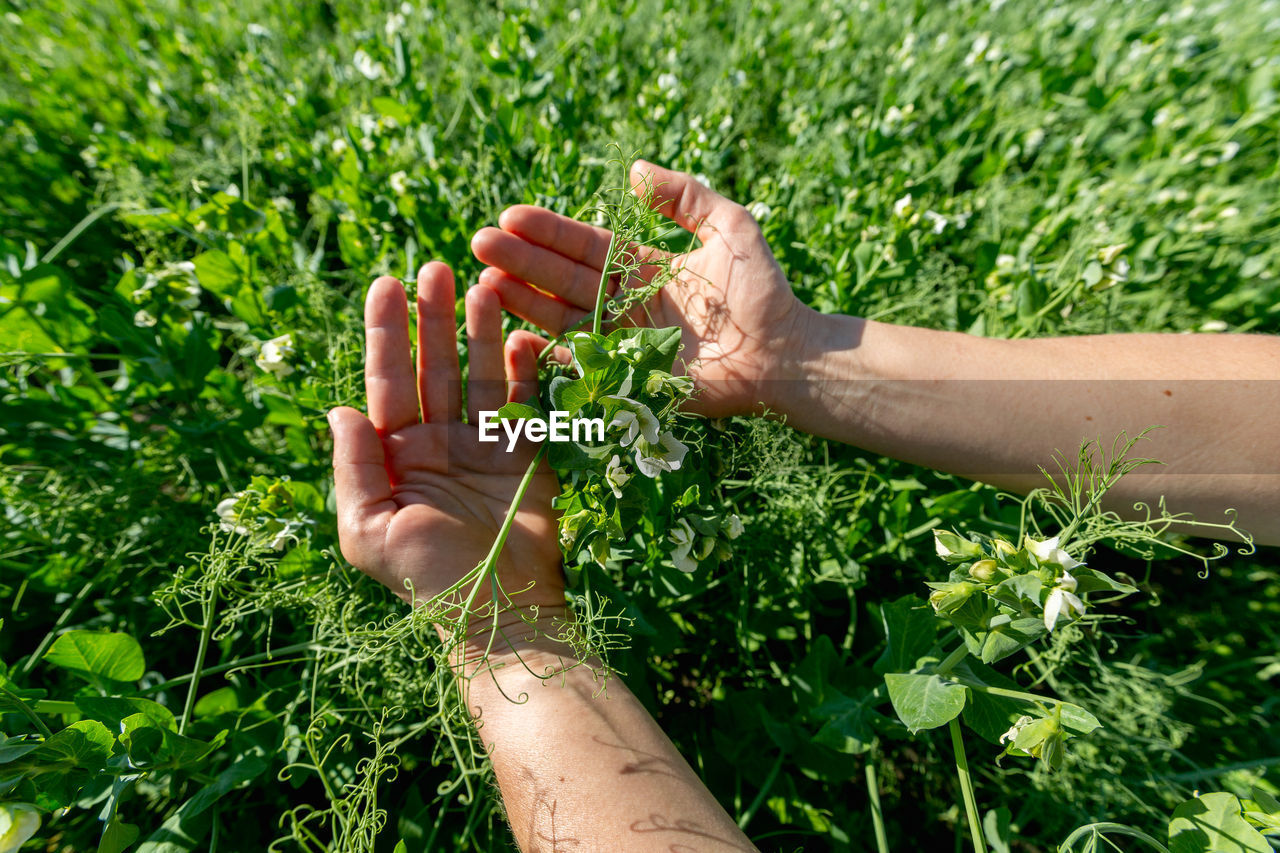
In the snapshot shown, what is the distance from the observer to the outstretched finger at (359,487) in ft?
3.13

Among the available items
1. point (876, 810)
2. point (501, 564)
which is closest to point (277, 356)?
point (501, 564)

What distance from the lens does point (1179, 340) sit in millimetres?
1125

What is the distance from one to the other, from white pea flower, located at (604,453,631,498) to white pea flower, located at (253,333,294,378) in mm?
721

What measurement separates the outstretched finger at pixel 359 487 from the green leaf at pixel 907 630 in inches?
31.3

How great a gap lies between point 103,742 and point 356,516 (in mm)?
383

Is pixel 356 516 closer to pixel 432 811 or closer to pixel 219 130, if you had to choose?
pixel 432 811

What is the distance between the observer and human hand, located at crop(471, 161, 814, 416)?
1111 mm

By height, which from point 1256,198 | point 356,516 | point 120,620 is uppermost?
point 1256,198

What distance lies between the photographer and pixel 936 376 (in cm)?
113

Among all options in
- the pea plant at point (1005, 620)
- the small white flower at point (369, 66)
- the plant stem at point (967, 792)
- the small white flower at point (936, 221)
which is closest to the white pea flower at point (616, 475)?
the pea plant at point (1005, 620)

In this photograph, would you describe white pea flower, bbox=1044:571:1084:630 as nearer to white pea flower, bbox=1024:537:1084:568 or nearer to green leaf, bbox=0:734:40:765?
white pea flower, bbox=1024:537:1084:568

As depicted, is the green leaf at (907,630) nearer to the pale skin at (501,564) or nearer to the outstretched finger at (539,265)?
the pale skin at (501,564)

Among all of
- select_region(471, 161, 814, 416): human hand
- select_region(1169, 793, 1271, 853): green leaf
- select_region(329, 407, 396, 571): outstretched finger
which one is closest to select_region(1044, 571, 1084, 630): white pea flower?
select_region(1169, 793, 1271, 853): green leaf

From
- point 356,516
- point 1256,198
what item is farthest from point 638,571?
point 1256,198
